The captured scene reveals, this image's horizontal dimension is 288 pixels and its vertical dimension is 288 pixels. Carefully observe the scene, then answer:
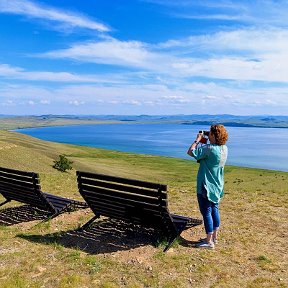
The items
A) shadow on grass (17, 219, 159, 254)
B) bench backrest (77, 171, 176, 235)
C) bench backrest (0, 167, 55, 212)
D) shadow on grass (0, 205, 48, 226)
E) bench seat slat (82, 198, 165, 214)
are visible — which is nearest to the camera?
bench backrest (77, 171, 176, 235)

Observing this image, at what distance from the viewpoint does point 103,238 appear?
8219 mm

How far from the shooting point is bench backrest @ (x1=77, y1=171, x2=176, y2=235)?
696 centimetres

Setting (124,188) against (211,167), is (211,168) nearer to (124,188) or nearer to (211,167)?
(211,167)

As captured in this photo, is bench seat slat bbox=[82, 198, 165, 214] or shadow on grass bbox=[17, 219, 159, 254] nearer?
bench seat slat bbox=[82, 198, 165, 214]

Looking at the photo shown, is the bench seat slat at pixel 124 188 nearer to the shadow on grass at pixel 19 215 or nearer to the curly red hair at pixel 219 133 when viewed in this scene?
the curly red hair at pixel 219 133

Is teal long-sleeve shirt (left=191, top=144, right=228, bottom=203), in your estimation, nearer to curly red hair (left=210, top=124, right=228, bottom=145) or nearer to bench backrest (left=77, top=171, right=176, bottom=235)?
curly red hair (left=210, top=124, right=228, bottom=145)

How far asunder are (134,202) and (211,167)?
1704mm

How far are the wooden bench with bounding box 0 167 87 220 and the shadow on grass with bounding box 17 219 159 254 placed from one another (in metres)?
1.15

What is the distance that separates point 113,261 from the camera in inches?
→ 271

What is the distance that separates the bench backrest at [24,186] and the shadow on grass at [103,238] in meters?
1.17

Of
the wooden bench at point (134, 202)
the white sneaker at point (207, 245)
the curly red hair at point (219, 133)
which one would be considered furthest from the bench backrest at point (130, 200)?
the curly red hair at point (219, 133)

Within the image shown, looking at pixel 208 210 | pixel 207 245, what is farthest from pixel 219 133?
pixel 207 245

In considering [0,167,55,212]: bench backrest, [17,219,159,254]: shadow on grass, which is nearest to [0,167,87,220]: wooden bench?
[0,167,55,212]: bench backrest

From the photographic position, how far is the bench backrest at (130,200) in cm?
696
